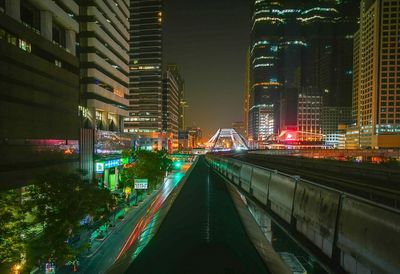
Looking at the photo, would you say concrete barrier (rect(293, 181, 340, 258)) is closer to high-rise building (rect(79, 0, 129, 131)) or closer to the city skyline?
the city skyline

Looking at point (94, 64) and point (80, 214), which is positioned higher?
point (94, 64)

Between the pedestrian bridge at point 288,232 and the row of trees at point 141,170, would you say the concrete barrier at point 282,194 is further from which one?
the row of trees at point 141,170

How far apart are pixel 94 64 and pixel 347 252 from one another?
5808 centimetres

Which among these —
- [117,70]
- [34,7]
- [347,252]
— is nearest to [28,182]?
[34,7]

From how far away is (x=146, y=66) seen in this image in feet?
529

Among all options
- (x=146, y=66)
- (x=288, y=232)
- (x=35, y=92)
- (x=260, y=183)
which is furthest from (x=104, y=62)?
(x=146, y=66)

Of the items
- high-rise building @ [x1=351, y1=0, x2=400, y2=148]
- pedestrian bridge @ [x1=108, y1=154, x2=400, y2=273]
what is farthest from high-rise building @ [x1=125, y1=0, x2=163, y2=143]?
pedestrian bridge @ [x1=108, y1=154, x2=400, y2=273]

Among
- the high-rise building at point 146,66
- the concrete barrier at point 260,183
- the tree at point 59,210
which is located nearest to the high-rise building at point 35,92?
the tree at point 59,210

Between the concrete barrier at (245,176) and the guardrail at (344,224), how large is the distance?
1094 cm

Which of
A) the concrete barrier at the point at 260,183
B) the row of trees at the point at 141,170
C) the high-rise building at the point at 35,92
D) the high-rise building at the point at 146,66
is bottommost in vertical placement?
the row of trees at the point at 141,170

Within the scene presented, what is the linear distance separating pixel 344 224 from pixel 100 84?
62.1 meters

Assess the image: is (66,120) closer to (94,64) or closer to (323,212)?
(94,64)

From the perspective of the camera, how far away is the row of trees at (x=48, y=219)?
17.8m

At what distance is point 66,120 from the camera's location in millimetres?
43562
